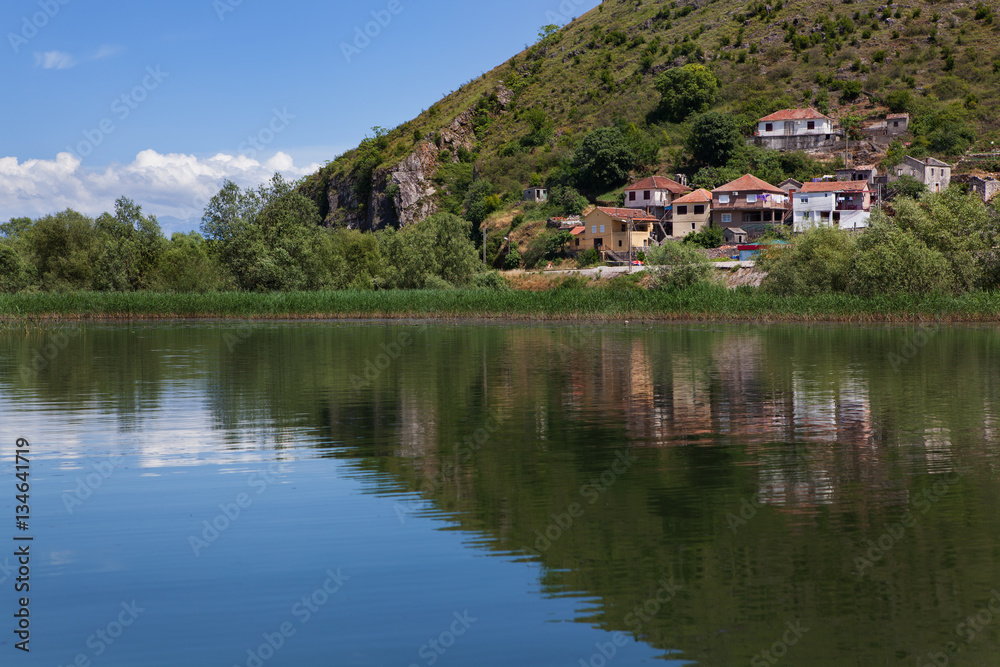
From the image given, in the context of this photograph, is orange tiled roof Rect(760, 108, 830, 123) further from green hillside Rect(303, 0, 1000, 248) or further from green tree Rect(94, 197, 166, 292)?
green tree Rect(94, 197, 166, 292)

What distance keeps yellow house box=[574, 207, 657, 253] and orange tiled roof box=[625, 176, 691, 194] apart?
33.5 ft

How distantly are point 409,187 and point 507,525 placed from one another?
16467 centimetres

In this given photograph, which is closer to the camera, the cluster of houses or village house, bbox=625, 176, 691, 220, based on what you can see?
the cluster of houses

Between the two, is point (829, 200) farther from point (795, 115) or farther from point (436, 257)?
point (436, 257)

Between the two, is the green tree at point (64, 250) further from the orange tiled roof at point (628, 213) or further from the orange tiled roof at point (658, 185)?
the orange tiled roof at point (658, 185)

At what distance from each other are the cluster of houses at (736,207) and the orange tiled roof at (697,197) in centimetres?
1

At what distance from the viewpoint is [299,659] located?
30.5 ft

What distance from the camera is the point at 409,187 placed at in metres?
175

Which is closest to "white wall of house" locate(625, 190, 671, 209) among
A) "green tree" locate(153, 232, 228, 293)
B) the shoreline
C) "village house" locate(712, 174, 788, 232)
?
"village house" locate(712, 174, 788, 232)

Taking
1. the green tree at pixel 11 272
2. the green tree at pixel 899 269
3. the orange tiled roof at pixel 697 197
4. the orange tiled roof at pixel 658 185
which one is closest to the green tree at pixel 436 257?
the orange tiled roof at pixel 697 197

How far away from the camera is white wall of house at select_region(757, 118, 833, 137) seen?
473ft

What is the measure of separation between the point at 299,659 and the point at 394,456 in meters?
9.94

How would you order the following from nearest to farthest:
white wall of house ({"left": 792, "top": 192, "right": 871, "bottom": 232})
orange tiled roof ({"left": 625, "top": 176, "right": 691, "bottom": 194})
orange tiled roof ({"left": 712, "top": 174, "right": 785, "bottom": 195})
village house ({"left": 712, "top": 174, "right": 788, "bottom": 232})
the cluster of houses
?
white wall of house ({"left": 792, "top": 192, "right": 871, "bottom": 232}) < the cluster of houses < village house ({"left": 712, "top": 174, "right": 788, "bottom": 232}) < orange tiled roof ({"left": 712, "top": 174, "right": 785, "bottom": 195}) < orange tiled roof ({"left": 625, "top": 176, "right": 691, "bottom": 194})

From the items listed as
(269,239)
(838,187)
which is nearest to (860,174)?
(838,187)
